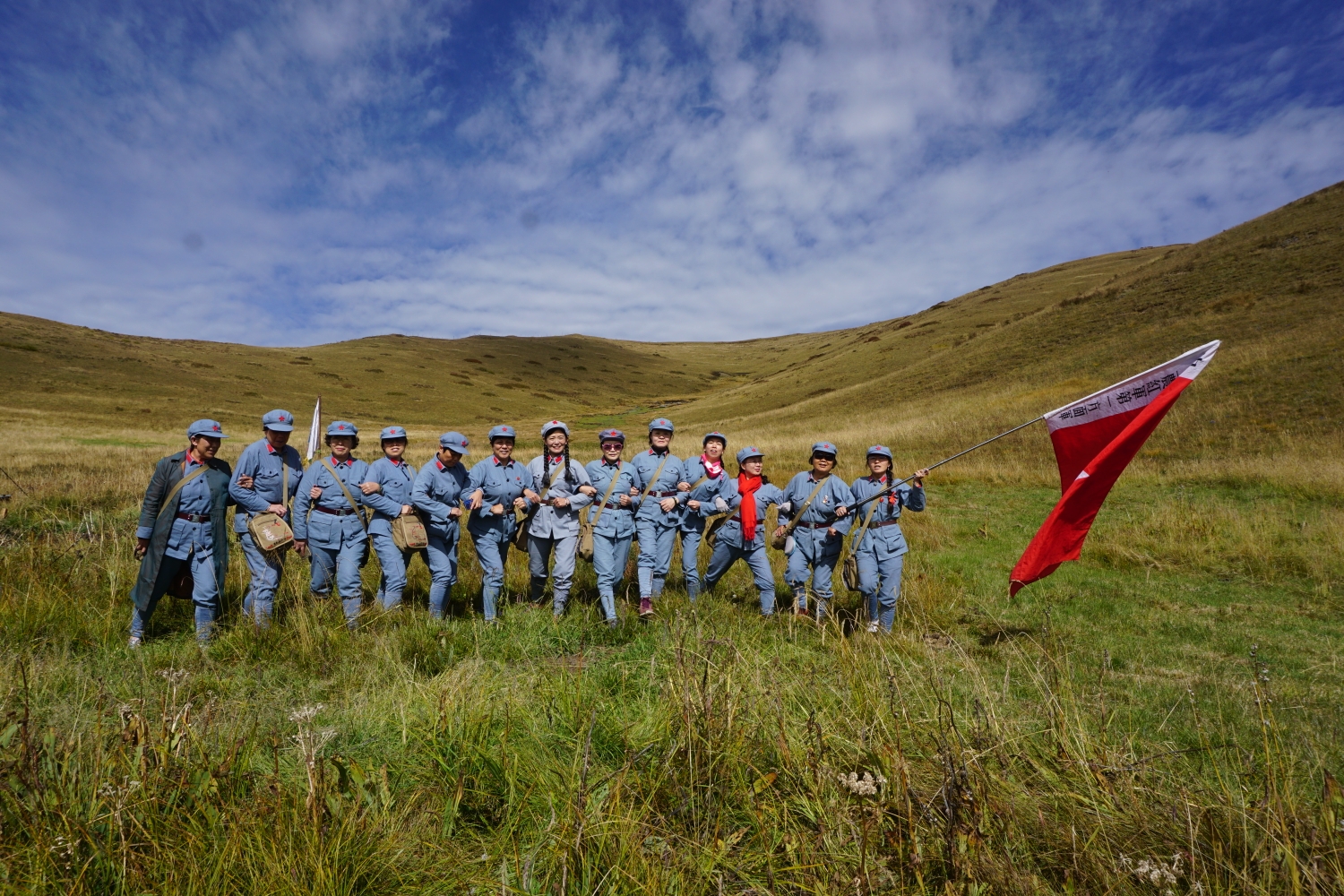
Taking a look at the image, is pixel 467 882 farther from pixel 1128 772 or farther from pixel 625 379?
pixel 625 379

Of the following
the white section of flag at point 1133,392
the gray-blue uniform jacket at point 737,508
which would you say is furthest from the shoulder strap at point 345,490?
the white section of flag at point 1133,392

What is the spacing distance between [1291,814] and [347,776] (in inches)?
156

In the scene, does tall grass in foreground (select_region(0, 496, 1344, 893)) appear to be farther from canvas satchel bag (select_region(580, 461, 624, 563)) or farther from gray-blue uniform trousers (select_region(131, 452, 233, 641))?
canvas satchel bag (select_region(580, 461, 624, 563))

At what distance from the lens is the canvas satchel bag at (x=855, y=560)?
7.18 metres

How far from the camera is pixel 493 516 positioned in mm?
7551

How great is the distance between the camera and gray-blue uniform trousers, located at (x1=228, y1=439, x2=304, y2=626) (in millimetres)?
6328

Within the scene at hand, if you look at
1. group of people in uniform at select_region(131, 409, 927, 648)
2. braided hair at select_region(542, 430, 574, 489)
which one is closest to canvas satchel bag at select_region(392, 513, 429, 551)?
group of people in uniform at select_region(131, 409, 927, 648)

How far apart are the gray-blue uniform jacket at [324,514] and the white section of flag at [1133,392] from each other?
7234 millimetres

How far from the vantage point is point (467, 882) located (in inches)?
98.4

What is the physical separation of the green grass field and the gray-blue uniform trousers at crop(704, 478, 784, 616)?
0.47 meters

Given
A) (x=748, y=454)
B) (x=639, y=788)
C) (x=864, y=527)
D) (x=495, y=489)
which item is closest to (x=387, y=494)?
(x=495, y=489)

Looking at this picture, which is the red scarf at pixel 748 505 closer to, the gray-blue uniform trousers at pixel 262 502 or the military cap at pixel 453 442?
the military cap at pixel 453 442

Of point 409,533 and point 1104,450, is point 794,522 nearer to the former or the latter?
point 1104,450

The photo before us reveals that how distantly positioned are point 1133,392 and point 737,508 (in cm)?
446
